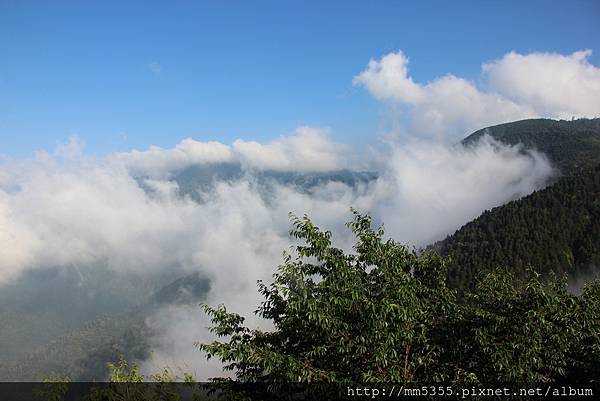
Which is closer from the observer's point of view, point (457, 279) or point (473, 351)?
point (473, 351)

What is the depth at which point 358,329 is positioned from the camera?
42.6ft

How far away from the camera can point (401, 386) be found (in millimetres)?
→ 13055

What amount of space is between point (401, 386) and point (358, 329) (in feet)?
7.22

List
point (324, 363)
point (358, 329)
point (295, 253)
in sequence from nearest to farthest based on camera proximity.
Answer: point (358, 329)
point (324, 363)
point (295, 253)

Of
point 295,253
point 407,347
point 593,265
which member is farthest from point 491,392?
point 593,265

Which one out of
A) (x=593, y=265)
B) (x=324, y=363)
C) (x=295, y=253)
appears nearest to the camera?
(x=324, y=363)

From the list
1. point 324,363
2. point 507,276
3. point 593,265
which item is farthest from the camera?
point 593,265

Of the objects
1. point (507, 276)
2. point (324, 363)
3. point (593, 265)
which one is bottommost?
point (324, 363)

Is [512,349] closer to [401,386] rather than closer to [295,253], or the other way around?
[401,386]

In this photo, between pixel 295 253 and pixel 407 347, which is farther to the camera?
pixel 295 253

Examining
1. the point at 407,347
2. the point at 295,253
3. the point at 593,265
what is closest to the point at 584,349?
the point at 407,347

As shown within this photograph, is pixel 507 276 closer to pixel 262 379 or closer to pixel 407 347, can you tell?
pixel 407 347

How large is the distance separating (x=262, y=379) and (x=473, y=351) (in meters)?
7.38

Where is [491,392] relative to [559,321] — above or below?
below
